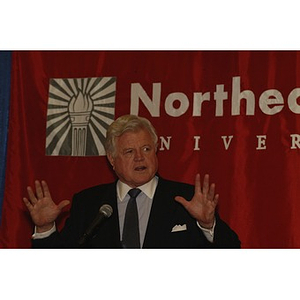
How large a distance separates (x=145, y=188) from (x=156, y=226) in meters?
0.27

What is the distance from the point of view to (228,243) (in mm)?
3064

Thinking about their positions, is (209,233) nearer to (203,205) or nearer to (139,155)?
(203,205)

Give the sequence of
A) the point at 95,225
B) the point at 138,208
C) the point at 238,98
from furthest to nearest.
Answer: the point at 238,98 < the point at 138,208 < the point at 95,225

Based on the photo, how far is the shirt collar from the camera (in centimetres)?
344

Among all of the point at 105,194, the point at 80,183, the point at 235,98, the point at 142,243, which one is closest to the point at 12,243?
the point at 80,183

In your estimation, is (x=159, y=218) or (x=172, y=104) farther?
(x=172, y=104)

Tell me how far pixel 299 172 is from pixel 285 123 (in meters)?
0.30

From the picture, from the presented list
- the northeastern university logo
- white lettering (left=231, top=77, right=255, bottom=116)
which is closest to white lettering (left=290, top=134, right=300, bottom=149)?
white lettering (left=231, top=77, right=255, bottom=116)

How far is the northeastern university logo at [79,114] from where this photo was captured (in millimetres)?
4340

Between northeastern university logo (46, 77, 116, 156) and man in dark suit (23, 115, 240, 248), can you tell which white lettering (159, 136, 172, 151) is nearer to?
northeastern university logo (46, 77, 116, 156)

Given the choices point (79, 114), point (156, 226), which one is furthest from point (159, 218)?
point (79, 114)

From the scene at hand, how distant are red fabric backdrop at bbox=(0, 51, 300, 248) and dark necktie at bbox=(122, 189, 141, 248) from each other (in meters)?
0.76

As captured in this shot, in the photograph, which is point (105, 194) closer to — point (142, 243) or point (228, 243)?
point (142, 243)

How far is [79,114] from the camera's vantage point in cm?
439
